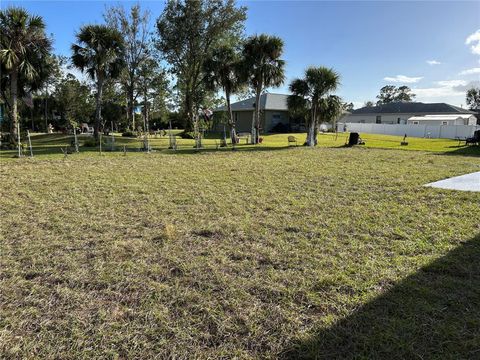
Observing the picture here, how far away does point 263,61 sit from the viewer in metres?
18.5

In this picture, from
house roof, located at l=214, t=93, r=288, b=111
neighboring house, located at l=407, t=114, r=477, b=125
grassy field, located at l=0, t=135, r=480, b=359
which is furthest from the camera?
neighboring house, located at l=407, t=114, r=477, b=125

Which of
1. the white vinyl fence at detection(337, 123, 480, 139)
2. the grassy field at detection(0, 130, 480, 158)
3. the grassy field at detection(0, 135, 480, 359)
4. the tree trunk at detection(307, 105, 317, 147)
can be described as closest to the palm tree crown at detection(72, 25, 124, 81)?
the grassy field at detection(0, 130, 480, 158)

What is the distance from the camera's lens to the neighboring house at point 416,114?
42.5 metres

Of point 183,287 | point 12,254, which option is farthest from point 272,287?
point 12,254

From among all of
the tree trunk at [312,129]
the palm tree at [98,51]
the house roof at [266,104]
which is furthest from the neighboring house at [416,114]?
the palm tree at [98,51]

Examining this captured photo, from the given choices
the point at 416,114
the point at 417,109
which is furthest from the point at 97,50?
the point at 417,109

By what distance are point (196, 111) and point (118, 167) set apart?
1906 centimetres

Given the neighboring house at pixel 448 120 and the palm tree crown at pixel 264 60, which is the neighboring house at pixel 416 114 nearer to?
the neighboring house at pixel 448 120

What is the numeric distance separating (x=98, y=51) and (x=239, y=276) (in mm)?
19553

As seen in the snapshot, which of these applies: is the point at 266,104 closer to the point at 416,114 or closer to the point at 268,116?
the point at 268,116

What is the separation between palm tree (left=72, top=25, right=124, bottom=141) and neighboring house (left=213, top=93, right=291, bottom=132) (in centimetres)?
1660

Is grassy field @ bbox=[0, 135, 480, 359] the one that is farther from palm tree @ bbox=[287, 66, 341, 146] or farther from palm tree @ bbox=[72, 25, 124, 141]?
palm tree @ bbox=[72, 25, 124, 141]

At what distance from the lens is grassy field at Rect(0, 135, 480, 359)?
215 centimetres

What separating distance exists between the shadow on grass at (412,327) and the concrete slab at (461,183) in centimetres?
464
